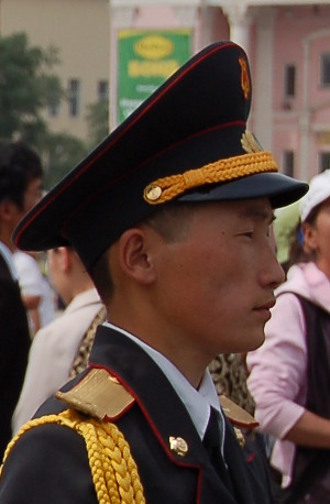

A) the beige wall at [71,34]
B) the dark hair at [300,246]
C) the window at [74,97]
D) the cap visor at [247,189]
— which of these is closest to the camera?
the cap visor at [247,189]

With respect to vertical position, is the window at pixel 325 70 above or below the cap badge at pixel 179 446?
below

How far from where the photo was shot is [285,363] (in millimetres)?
3916

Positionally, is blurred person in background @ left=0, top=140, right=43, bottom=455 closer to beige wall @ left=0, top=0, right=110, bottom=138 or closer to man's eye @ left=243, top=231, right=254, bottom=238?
man's eye @ left=243, top=231, right=254, bottom=238

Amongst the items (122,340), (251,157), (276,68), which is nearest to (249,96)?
(251,157)

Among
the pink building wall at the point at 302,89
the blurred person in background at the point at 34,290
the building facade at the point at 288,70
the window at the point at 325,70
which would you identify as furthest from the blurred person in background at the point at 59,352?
the window at the point at 325,70

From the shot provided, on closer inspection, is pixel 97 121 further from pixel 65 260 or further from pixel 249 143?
pixel 249 143

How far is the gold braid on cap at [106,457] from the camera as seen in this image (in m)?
1.96

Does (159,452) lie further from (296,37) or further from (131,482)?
(296,37)

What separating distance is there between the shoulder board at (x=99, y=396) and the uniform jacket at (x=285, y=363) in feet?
6.02

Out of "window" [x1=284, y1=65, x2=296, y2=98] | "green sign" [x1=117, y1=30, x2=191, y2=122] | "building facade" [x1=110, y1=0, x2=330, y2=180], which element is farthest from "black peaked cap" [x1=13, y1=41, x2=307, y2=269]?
"window" [x1=284, y1=65, x2=296, y2=98]

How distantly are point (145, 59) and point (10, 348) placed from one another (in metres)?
38.9

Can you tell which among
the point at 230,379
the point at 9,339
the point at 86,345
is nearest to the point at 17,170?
the point at 9,339

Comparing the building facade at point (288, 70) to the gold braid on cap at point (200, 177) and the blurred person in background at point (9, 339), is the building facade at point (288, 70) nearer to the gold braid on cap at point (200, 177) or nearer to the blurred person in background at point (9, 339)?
the blurred person in background at point (9, 339)

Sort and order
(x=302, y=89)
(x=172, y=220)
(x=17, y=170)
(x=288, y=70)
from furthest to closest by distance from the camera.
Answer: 1. (x=302, y=89)
2. (x=288, y=70)
3. (x=17, y=170)
4. (x=172, y=220)
